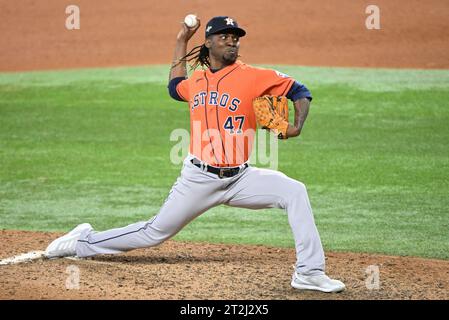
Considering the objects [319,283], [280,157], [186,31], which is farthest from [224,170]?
[280,157]

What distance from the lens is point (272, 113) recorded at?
550cm

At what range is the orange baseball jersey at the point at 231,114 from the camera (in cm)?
566

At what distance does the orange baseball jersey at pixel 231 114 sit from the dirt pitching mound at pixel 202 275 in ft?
2.65

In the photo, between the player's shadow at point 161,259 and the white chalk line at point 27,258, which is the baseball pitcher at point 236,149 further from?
the white chalk line at point 27,258

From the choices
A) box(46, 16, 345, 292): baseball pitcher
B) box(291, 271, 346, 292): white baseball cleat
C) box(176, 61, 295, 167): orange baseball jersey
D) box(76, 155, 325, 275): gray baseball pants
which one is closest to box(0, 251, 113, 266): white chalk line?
box(76, 155, 325, 275): gray baseball pants

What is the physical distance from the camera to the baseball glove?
5492mm

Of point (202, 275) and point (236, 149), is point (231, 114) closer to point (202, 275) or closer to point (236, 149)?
point (236, 149)

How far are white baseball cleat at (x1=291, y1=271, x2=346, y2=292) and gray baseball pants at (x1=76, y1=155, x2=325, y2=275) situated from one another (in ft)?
0.13

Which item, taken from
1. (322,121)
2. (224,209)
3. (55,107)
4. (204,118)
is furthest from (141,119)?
(204,118)

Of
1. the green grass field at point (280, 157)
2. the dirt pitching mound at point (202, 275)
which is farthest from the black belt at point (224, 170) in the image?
the green grass field at point (280, 157)

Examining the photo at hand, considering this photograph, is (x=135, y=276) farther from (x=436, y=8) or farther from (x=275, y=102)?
(x=436, y=8)

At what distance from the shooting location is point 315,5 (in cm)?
1781

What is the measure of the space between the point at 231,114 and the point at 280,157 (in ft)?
16.6

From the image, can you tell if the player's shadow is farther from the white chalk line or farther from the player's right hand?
the player's right hand
